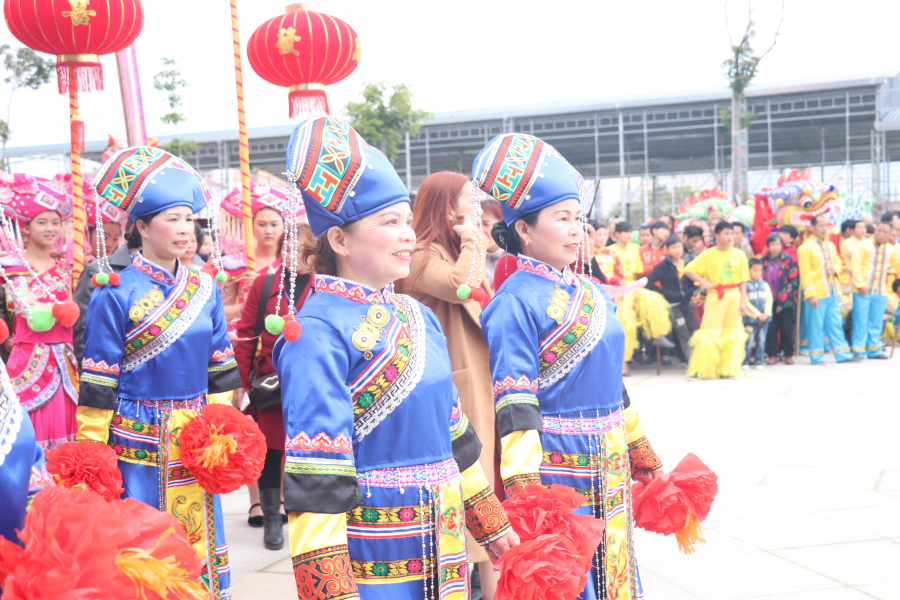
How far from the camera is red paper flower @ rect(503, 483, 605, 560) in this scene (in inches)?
69.1

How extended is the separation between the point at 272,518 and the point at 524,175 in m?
2.49

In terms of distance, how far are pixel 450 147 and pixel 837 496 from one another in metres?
22.1

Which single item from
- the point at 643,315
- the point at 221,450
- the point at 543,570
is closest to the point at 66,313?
the point at 221,450

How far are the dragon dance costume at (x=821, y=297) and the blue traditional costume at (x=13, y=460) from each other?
1019 cm

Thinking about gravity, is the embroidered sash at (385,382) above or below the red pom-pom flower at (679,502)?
above

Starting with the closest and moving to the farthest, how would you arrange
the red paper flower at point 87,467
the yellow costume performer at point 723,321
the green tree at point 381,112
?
the red paper flower at point 87,467 → the yellow costume performer at point 723,321 → the green tree at point 381,112

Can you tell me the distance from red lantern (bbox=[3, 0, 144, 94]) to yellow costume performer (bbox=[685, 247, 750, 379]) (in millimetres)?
6988

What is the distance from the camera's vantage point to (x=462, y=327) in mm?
3033

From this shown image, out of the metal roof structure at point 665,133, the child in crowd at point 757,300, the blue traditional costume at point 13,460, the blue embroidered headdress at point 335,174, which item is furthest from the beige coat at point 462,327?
the metal roof structure at point 665,133

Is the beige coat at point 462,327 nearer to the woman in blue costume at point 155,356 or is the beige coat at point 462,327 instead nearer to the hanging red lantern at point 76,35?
the woman in blue costume at point 155,356

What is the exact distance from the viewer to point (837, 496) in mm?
4543

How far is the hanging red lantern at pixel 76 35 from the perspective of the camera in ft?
12.8

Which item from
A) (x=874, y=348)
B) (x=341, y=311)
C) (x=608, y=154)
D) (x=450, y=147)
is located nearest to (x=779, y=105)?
(x=608, y=154)

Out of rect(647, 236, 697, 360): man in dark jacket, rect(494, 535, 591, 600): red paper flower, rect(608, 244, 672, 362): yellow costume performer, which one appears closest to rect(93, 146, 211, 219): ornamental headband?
rect(494, 535, 591, 600): red paper flower
